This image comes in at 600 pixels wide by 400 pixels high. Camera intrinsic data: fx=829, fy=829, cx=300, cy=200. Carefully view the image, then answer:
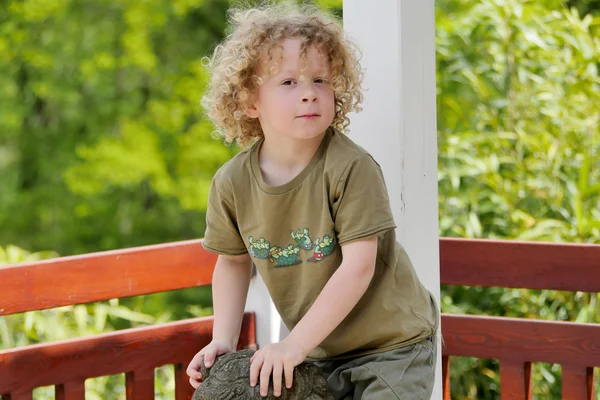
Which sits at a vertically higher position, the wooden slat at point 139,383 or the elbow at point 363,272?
the elbow at point 363,272

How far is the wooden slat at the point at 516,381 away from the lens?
2.25 meters

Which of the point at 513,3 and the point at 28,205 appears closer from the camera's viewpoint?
the point at 513,3

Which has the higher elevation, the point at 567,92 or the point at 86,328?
the point at 567,92

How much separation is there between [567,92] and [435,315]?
2.37 metres

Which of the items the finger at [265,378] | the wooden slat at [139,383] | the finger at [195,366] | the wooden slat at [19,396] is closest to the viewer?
the finger at [265,378]

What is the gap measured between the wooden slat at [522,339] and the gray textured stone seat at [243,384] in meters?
0.92

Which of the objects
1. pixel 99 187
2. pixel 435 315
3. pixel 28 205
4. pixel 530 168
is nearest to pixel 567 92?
pixel 530 168

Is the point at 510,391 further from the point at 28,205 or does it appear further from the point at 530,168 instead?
the point at 28,205

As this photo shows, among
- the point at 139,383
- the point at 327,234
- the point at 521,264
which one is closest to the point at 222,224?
the point at 327,234

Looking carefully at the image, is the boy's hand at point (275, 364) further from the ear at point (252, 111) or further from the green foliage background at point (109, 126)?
the green foliage background at point (109, 126)

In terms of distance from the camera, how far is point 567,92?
3736 mm

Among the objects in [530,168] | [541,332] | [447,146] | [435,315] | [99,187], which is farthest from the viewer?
Answer: [99,187]

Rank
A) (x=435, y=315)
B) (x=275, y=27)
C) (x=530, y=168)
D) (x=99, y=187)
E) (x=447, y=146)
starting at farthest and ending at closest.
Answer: (x=99, y=187)
(x=447, y=146)
(x=530, y=168)
(x=435, y=315)
(x=275, y=27)

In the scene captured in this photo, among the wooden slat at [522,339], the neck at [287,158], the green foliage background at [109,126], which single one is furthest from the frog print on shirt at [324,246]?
the green foliage background at [109,126]
